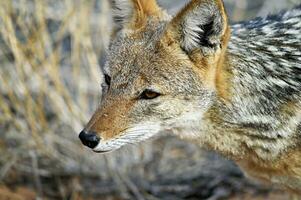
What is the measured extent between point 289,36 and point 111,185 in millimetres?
3127

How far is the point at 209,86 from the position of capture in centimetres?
489

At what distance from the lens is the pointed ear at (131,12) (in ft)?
17.2

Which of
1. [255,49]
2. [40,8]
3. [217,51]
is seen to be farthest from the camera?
[40,8]

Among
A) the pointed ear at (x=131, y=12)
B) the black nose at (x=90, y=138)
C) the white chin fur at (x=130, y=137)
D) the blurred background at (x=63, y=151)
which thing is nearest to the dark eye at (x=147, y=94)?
the white chin fur at (x=130, y=137)

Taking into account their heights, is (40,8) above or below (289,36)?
below

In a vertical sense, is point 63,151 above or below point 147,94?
below

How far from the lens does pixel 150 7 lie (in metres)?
5.34

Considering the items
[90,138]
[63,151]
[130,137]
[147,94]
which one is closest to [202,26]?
[147,94]

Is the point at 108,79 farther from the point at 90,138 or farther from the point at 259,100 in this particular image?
the point at 259,100

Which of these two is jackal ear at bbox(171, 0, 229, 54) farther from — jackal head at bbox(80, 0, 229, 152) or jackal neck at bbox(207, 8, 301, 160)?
jackal neck at bbox(207, 8, 301, 160)

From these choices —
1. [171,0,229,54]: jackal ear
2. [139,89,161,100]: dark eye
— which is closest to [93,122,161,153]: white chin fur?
[139,89,161,100]: dark eye

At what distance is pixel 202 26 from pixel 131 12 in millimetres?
761

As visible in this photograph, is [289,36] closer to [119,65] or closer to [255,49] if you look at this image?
[255,49]

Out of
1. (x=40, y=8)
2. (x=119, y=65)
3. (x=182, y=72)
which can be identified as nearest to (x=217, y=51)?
(x=182, y=72)
